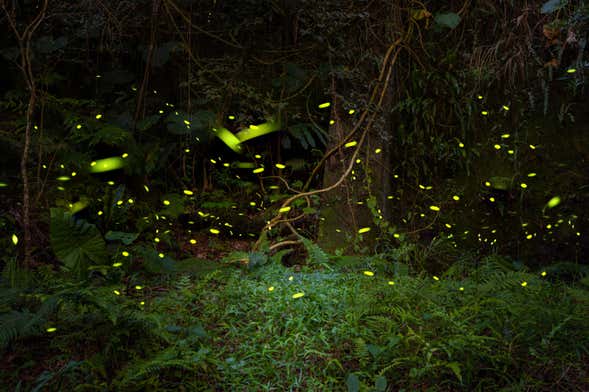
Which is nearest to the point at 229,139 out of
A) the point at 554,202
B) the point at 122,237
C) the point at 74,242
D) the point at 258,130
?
the point at 258,130

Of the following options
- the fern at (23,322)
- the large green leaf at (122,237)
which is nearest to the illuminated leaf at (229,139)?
the large green leaf at (122,237)

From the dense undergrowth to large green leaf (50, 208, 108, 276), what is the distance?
33cm

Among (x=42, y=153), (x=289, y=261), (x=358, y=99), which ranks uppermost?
(x=358, y=99)

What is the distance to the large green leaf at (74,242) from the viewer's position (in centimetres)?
436

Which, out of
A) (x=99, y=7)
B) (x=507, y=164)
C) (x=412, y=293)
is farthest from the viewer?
(x=507, y=164)

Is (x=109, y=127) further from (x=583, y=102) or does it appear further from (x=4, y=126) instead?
(x=583, y=102)

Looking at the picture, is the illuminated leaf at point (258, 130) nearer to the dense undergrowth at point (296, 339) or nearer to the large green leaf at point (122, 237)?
the large green leaf at point (122, 237)

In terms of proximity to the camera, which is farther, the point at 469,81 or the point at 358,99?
the point at 469,81

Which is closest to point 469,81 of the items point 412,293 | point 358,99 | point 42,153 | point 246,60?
point 358,99

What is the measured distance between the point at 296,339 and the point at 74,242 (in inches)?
77.2

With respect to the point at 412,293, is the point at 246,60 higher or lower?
higher

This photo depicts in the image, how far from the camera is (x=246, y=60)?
5.90 metres

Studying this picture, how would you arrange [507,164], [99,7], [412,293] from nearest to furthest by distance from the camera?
[412,293] → [99,7] → [507,164]

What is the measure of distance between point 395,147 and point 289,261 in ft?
5.22
